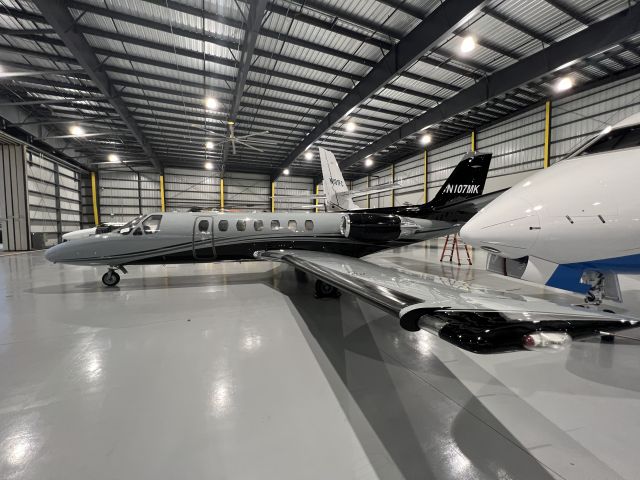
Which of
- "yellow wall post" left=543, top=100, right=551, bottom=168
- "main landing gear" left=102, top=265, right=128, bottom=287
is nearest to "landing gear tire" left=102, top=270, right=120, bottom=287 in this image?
"main landing gear" left=102, top=265, right=128, bottom=287

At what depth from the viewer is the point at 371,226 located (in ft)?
21.4

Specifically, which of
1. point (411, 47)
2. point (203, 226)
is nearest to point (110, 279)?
point (203, 226)

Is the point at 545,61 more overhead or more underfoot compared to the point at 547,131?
more overhead

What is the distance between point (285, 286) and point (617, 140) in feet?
20.6

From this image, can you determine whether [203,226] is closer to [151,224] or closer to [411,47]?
[151,224]

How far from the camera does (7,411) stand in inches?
85.7

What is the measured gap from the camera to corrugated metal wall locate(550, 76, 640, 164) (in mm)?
11945

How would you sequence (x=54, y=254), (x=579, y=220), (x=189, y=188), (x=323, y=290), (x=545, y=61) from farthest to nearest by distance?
(x=189, y=188)
(x=545, y=61)
(x=54, y=254)
(x=323, y=290)
(x=579, y=220)

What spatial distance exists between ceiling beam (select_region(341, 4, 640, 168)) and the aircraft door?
13.1 meters

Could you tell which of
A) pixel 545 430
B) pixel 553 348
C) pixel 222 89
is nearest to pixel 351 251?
pixel 545 430

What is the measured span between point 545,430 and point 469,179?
8.58 metres

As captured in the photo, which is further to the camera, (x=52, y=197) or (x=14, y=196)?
(x=52, y=197)

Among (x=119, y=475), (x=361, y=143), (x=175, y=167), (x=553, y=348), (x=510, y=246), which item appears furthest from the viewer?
(x=175, y=167)

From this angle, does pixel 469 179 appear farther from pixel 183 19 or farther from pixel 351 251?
pixel 183 19
